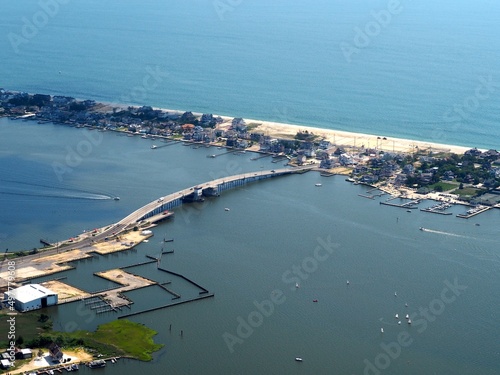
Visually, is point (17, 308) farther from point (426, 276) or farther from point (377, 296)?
point (426, 276)

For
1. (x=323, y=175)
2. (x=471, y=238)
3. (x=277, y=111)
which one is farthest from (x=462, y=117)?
(x=471, y=238)

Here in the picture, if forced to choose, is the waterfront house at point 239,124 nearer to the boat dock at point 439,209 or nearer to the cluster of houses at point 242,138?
the cluster of houses at point 242,138

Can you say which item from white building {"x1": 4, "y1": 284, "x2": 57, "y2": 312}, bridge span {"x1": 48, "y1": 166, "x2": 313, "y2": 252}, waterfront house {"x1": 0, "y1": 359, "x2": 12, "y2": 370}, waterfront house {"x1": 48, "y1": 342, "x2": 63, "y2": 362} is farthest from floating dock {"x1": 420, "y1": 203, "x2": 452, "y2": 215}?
waterfront house {"x1": 0, "y1": 359, "x2": 12, "y2": 370}

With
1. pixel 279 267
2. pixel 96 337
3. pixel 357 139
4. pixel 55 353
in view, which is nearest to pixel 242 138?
pixel 357 139

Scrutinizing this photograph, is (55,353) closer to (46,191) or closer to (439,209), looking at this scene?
(46,191)

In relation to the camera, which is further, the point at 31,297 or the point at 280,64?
the point at 280,64

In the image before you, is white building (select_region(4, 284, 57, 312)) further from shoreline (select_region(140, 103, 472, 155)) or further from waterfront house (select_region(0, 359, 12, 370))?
shoreline (select_region(140, 103, 472, 155))
